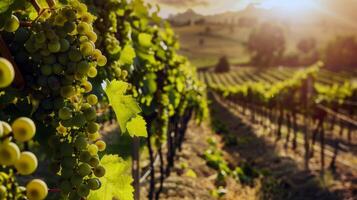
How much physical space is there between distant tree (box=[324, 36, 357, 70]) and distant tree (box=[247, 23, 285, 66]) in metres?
19.7

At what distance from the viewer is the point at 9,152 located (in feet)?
3.28

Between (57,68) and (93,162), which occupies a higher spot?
(57,68)

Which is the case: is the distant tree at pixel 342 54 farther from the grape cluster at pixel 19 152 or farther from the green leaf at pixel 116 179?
the grape cluster at pixel 19 152

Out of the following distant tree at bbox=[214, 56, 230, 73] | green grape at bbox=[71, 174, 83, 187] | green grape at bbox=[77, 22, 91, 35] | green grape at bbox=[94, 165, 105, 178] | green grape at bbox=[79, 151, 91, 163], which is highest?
green grape at bbox=[77, 22, 91, 35]

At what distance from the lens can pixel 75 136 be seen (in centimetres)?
174

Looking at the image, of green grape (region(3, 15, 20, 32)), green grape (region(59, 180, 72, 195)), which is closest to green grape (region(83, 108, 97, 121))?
green grape (region(59, 180, 72, 195))

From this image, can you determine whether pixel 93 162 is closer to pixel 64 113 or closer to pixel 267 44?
pixel 64 113

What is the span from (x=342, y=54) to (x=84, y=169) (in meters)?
85.3

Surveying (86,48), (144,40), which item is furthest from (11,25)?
(144,40)

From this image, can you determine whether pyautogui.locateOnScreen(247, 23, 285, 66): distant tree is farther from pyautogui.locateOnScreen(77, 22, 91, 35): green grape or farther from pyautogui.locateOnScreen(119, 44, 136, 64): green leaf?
pyautogui.locateOnScreen(77, 22, 91, 35): green grape

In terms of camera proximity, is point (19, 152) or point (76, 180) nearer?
point (19, 152)

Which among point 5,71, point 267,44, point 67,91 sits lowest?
point 267,44

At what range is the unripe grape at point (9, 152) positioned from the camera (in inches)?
39.4

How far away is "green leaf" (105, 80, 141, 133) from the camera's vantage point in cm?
187
